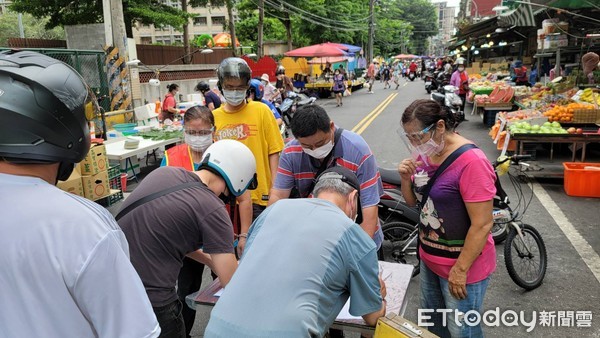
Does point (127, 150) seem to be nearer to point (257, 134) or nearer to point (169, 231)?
point (257, 134)

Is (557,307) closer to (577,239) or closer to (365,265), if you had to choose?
(577,239)

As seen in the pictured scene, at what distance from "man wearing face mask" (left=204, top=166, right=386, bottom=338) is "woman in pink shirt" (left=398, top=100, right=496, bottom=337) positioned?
2.86 ft

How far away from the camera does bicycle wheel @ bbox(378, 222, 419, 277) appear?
4.80 meters

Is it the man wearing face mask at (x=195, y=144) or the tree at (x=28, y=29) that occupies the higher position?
the tree at (x=28, y=29)

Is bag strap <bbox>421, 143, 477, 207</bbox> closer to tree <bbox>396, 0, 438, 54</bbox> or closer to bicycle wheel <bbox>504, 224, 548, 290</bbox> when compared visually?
bicycle wheel <bbox>504, 224, 548, 290</bbox>

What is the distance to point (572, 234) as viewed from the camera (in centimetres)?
548

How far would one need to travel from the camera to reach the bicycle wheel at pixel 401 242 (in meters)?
4.80

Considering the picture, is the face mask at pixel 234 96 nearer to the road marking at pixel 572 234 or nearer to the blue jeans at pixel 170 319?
the blue jeans at pixel 170 319

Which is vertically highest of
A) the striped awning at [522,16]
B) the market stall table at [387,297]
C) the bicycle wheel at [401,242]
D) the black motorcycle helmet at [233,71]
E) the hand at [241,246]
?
the striped awning at [522,16]

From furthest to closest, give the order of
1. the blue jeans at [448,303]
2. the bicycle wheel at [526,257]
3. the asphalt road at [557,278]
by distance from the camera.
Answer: the bicycle wheel at [526,257] < the asphalt road at [557,278] < the blue jeans at [448,303]

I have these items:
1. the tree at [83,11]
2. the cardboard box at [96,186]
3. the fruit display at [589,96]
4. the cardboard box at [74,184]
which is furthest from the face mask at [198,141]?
the tree at [83,11]

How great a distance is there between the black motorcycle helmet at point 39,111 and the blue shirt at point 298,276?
0.75 metres

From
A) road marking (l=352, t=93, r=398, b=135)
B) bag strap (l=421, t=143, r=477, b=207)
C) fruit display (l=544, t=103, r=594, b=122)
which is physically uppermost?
bag strap (l=421, t=143, r=477, b=207)

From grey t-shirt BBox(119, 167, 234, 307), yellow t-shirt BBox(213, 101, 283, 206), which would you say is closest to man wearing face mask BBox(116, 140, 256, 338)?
grey t-shirt BBox(119, 167, 234, 307)
